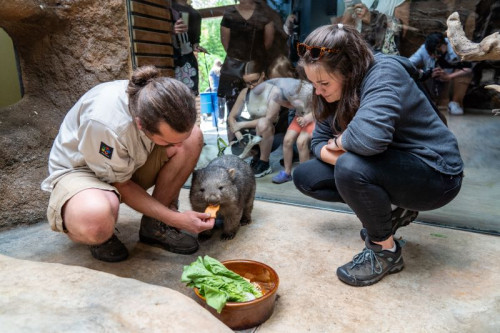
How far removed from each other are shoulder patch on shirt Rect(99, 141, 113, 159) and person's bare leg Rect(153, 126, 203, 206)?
614 mm

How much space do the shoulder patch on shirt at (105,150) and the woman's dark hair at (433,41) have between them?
2.68m

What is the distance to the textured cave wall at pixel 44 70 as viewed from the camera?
133 inches

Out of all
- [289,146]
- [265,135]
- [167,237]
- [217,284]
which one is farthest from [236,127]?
[217,284]

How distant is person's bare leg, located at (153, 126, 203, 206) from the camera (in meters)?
2.97

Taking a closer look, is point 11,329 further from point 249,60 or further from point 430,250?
point 249,60

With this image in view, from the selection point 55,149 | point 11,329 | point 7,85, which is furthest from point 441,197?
point 7,85

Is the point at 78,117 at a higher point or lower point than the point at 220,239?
higher

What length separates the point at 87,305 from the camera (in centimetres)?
160

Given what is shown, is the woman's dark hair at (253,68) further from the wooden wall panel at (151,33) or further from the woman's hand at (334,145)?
the woman's hand at (334,145)

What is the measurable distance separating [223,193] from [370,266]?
1.26 metres

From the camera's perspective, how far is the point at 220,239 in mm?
3230

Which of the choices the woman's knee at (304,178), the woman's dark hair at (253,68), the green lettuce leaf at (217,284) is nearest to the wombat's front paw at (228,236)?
the woman's knee at (304,178)

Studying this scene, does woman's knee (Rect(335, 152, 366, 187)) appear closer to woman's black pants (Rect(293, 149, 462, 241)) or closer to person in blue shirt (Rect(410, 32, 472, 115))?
woman's black pants (Rect(293, 149, 462, 241))

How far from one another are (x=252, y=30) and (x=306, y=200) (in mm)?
1902
